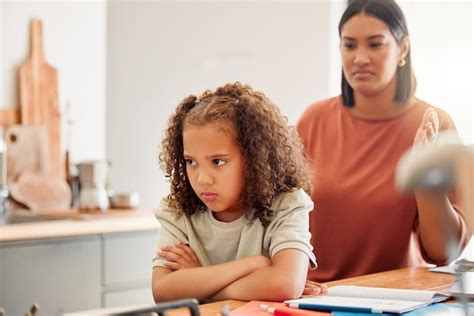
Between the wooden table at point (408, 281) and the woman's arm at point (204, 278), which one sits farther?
the wooden table at point (408, 281)

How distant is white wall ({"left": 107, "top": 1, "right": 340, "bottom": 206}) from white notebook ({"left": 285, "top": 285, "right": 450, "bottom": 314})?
113 inches

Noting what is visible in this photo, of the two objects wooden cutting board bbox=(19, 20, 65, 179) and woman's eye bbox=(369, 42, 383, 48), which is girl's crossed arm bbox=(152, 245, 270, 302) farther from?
wooden cutting board bbox=(19, 20, 65, 179)

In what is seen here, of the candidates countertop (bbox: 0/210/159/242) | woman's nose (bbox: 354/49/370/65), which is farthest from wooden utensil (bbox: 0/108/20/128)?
woman's nose (bbox: 354/49/370/65)

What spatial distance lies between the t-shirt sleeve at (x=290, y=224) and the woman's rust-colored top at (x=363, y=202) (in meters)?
0.44

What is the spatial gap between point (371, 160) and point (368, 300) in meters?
0.74

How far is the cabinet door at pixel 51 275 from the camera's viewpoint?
2867 millimetres

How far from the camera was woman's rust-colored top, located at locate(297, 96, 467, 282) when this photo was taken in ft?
6.39

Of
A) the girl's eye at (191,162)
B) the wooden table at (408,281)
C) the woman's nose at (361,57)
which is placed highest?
the woman's nose at (361,57)

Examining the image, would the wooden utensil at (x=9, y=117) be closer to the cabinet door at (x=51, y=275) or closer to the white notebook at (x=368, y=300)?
the cabinet door at (x=51, y=275)

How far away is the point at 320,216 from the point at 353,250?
0.12 metres

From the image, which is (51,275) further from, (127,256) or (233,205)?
(233,205)

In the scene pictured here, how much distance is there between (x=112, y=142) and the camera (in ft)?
14.6

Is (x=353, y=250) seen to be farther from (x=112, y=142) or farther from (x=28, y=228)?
(x=112, y=142)

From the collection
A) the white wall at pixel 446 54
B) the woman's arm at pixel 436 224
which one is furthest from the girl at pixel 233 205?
the white wall at pixel 446 54
